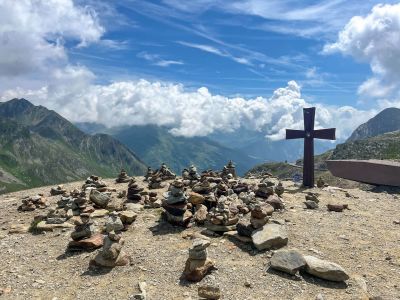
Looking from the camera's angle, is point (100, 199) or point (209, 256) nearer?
point (209, 256)

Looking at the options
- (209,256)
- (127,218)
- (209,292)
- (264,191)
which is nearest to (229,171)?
(264,191)

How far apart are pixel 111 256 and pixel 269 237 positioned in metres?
8.37

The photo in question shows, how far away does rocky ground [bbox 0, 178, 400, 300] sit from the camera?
17.8m

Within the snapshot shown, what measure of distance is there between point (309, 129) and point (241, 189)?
1624 cm

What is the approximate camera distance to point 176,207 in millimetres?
25656

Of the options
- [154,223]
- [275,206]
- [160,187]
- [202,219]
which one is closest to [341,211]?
[275,206]

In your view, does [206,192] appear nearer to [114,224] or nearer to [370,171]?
[114,224]

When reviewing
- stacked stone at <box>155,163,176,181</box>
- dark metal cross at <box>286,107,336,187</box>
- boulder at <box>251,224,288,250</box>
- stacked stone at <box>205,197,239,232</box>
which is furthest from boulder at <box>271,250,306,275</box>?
dark metal cross at <box>286,107,336,187</box>

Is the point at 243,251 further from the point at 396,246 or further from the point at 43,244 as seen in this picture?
the point at 43,244

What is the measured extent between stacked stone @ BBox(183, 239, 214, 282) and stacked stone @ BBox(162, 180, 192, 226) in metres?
6.02

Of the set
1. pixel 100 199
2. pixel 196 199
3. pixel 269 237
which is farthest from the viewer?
pixel 100 199

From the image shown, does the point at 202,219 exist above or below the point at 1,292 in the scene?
above

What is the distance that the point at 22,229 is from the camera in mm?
26500

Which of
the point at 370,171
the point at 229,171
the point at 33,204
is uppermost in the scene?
the point at 229,171
